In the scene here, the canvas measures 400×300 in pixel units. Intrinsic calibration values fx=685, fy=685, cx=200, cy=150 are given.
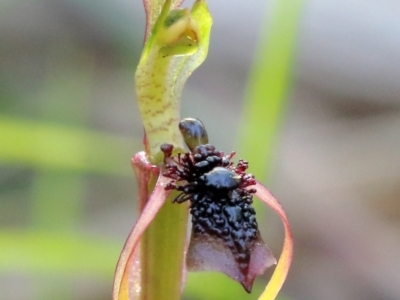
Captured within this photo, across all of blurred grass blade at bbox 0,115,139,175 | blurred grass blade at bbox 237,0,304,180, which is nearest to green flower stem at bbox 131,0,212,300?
blurred grass blade at bbox 237,0,304,180

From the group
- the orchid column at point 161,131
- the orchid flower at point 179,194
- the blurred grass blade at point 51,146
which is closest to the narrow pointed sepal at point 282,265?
the orchid flower at point 179,194

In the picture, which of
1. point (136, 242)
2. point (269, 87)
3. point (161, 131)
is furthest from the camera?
point (269, 87)

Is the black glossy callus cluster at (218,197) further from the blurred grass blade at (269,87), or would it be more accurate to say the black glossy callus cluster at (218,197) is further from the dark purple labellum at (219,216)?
the blurred grass blade at (269,87)

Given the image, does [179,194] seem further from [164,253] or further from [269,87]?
[269,87]

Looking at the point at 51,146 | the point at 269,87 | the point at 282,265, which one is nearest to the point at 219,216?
the point at 282,265

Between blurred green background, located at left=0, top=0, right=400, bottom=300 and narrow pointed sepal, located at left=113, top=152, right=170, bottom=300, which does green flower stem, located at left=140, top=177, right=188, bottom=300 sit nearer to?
narrow pointed sepal, located at left=113, top=152, right=170, bottom=300

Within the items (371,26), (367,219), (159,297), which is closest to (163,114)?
(159,297)
